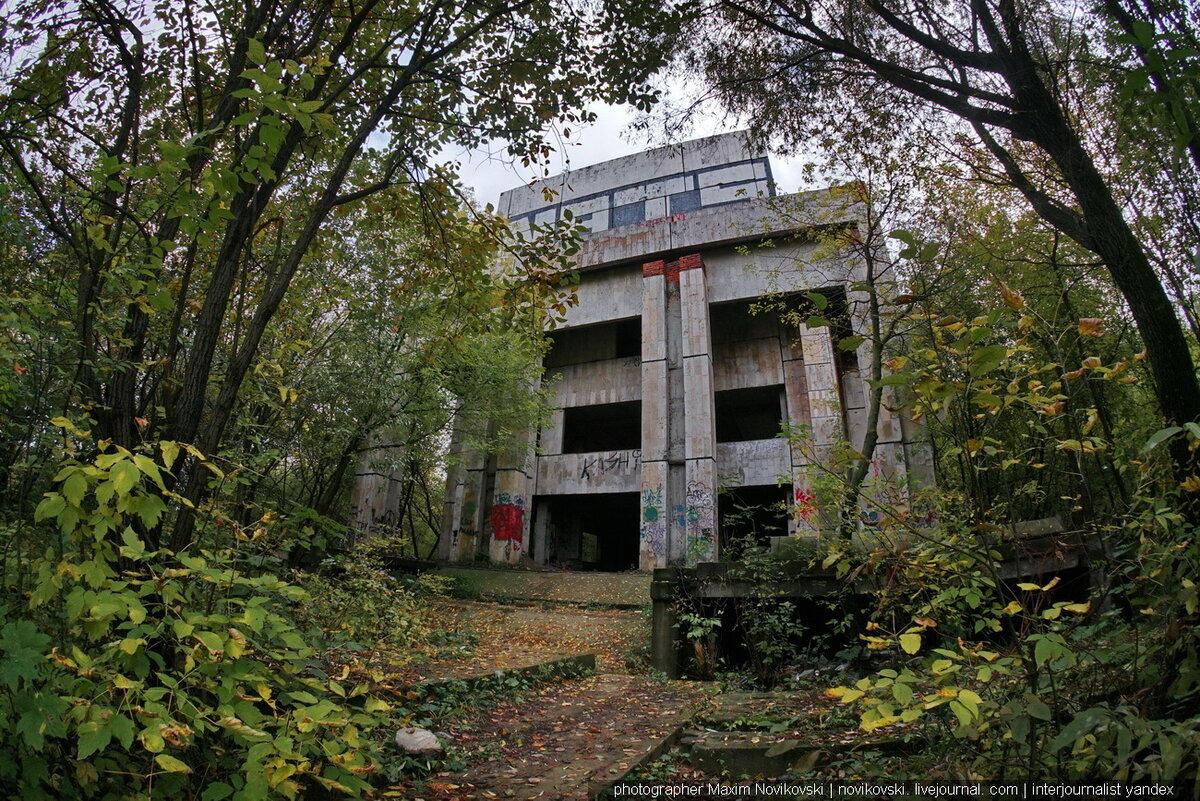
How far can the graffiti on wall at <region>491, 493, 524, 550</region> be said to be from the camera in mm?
18312

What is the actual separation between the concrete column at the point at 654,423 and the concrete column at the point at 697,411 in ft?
1.95

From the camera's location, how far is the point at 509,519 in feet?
60.4

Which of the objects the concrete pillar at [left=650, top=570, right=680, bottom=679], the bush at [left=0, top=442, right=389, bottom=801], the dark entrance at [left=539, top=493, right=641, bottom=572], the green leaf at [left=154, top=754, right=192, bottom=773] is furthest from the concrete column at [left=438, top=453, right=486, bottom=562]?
the green leaf at [left=154, top=754, right=192, bottom=773]

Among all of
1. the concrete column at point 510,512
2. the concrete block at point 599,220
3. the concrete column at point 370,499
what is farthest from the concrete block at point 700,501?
the concrete block at point 599,220

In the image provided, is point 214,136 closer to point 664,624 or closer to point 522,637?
point 664,624

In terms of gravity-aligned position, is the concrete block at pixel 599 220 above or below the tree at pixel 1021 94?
above

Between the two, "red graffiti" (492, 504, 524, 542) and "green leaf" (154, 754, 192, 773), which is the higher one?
"red graffiti" (492, 504, 524, 542)

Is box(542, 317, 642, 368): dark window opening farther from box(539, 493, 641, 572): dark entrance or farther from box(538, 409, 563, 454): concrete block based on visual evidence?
box(539, 493, 641, 572): dark entrance

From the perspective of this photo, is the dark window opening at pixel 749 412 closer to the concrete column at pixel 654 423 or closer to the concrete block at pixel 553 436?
the concrete column at pixel 654 423

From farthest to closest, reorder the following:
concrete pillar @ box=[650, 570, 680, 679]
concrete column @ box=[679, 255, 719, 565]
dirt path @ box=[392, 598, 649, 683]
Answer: concrete column @ box=[679, 255, 719, 565]
concrete pillar @ box=[650, 570, 680, 679]
dirt path @ box=[392, 598, 649, 683]

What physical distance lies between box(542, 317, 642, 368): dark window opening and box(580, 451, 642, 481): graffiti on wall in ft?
11.2

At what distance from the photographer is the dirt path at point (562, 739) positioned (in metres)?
3.41

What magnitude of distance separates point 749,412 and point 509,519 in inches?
360

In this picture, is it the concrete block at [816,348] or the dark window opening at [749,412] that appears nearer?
the concrete block at [816,348]
